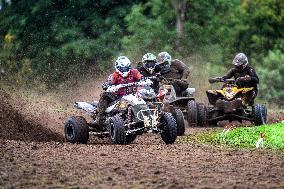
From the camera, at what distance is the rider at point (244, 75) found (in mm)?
23938

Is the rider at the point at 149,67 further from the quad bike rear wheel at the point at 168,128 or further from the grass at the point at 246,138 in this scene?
the quad bike rear wheel at the point at 168,128

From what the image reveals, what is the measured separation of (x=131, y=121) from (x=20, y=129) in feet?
11.6

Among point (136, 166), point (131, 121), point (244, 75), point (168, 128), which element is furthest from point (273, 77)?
point (136, 166)

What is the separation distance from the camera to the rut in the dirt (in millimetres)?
19953

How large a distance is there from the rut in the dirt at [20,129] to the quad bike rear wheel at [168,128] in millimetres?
3440

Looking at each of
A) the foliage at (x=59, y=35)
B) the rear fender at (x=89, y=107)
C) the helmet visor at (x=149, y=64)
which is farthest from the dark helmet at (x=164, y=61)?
the foliage at (x=59, y=35)

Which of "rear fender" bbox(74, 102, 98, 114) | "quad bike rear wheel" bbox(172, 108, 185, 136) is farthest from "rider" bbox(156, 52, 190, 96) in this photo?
"quad bike rear wheel" bbox(172, 108, 185, 136)

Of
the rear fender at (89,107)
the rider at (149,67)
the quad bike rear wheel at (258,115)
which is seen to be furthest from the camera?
the quad bike rear wheel at (258,115)

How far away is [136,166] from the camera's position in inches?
546

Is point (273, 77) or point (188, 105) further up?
point (273, 77)

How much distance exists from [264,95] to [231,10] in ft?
Result: 22.7

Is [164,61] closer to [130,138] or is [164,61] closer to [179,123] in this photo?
[179,123]

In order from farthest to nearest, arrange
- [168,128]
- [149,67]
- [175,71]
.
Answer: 1. [175,71]
2. [149,67]
3. [168,128]

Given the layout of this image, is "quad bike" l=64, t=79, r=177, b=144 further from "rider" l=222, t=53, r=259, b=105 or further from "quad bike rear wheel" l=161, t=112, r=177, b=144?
"rider" l=222, t=53, r=259, b=105
